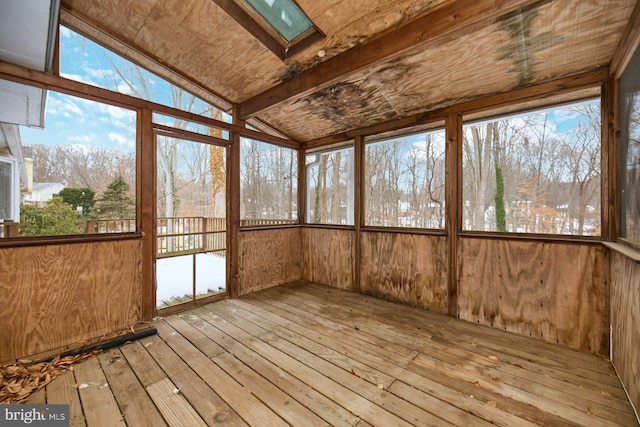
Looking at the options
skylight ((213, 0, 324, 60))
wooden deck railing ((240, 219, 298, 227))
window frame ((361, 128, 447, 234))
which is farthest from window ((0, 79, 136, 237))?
window frame ((361, 128, 447, 234))

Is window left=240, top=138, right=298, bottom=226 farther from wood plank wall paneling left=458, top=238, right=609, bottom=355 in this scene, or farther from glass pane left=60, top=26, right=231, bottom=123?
wood plank wall paneling left=458, top=238, right=609, bottom=355

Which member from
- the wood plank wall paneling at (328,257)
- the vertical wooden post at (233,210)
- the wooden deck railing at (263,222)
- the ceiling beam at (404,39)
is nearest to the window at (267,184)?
the wooden deck railing at (263,222)

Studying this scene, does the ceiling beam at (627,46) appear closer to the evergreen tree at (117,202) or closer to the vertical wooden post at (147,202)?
the vertical wooden post at (147,202)

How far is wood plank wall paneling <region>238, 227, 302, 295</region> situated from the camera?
3672 mm

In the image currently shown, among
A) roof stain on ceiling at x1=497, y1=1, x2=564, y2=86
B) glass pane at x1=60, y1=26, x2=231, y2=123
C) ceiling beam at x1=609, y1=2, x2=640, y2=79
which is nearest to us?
ceiling beam at x1=609, y1=2, x2=640, y2=79

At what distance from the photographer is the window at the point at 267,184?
145 inches

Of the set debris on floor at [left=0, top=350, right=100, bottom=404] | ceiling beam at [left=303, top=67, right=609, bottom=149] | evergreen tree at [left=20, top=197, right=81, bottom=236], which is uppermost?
ceiling beam at [left=303, top=67, right=609, bottom=149]

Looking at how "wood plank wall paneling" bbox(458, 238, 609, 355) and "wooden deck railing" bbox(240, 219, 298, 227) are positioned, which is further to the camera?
"wooden deck railing" bbox(240, 219, 298, 227)

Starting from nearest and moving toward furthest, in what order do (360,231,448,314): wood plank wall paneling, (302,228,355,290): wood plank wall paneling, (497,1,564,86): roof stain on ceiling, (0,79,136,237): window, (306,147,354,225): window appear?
(497,1,564,86): roof stain on ceiling < (0,79,136,237): window < (360,231,448,314): wood plank wall paneling < (302,228,355,290): wood plank wall paneling < (306,147,354,225): window

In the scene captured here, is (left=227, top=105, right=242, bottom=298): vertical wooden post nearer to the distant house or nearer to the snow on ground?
the snow on ground

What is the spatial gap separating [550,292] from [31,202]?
469 cm

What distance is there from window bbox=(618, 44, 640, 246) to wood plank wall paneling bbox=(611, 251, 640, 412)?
23cm

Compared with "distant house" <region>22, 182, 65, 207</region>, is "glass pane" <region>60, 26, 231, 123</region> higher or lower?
higher

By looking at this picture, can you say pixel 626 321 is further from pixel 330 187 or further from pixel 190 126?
pixel 190 126
